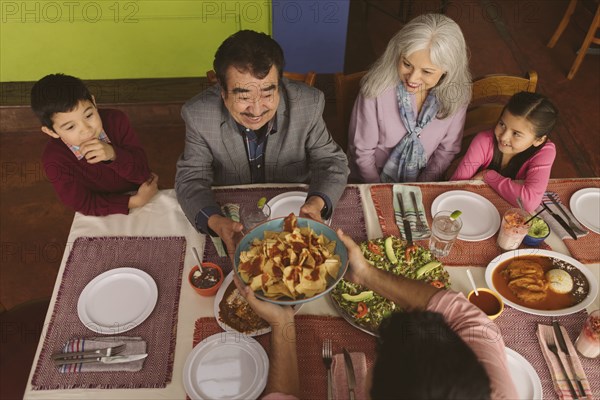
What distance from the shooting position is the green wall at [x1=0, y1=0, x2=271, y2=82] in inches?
148

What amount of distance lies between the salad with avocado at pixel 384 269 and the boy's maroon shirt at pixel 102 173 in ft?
3.27

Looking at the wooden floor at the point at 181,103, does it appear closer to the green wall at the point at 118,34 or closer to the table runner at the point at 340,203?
the green wall at the point at 118,34

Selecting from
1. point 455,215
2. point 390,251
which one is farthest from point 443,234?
point 390,251

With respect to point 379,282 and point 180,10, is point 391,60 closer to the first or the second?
point 379,282

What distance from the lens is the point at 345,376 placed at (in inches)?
60.2

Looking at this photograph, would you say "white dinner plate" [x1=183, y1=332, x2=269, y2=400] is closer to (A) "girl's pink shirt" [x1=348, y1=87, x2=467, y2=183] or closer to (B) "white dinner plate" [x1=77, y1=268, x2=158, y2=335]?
(B) "white dinner plate" [x1=77, y1=268, x2=158, y2=335]

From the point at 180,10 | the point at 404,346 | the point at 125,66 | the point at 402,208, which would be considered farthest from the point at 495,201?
the point at 125,66

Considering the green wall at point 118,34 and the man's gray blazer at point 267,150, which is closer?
the man's gray blazer at point 267,150

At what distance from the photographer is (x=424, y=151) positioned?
270cm

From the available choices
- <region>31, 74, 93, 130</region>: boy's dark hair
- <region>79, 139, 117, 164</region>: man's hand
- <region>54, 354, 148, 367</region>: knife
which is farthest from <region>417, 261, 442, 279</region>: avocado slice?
<region>31, 74, 93, 130</region>: boy's dark hair

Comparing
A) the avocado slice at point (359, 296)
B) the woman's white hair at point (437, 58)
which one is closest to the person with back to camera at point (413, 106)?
the woman's white hair at point (437, 58)

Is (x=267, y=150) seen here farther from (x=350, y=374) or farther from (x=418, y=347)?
(x=418, y=347)

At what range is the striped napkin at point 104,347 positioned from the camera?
1.54m

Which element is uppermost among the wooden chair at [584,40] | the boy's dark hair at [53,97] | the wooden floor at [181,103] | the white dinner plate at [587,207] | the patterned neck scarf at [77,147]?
the boy's dark hair at [53,97]
